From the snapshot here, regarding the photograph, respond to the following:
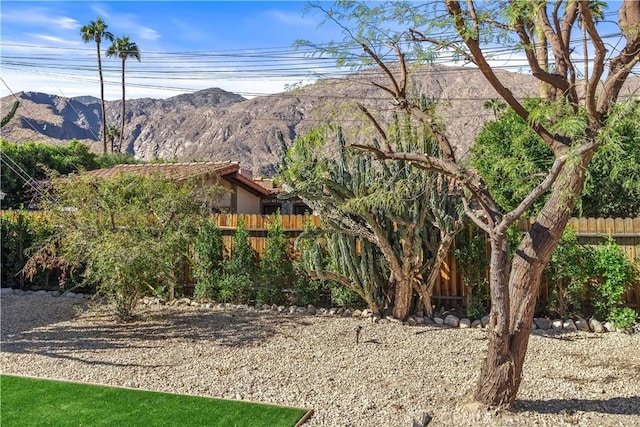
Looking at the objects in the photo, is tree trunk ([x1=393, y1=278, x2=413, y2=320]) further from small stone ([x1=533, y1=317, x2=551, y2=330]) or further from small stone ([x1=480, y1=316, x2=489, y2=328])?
small stone ([x1=533, y1=317, x2=551, y2=330])

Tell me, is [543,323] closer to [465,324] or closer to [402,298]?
[465,324]

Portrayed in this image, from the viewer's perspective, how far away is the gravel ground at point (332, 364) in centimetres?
452

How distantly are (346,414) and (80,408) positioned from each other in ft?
8.46

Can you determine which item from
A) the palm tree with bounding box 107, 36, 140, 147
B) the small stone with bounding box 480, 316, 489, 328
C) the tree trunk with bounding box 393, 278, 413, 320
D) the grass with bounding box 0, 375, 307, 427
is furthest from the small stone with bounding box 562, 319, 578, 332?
the palm tree with bounding box 107, 36, 140, 147

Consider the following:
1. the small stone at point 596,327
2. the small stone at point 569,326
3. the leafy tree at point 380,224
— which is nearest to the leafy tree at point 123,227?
the leafy tree at point 380,224

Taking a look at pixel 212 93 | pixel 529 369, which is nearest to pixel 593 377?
pixel 529 369

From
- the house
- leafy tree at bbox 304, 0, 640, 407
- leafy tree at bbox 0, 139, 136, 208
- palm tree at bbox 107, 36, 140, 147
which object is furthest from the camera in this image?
palm tree at bbox 107, 36, 140, 147

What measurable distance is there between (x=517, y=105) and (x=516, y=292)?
1.68m

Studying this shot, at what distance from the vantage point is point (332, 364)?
5.98 meters

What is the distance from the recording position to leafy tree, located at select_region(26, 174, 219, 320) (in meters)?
7.34

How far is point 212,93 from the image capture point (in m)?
122

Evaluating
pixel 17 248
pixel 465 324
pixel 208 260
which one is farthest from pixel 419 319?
pixel 17 248

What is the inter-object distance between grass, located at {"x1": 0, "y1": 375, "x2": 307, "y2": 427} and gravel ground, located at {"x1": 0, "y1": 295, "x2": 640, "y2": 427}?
0.80 feet

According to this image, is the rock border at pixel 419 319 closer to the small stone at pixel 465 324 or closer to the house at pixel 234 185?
the small stone at pixel 465 324
